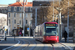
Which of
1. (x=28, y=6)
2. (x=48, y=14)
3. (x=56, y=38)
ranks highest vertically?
(x=28, y=6)

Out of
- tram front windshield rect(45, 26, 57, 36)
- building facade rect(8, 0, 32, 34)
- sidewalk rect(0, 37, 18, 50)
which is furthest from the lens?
building facade rect(8, 0, 32, 34)

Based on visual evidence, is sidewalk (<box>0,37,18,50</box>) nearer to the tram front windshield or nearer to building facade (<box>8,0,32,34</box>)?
the tram front windshield

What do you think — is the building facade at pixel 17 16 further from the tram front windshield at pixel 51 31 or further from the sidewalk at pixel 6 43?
the tram front windshield at pixel 51 31

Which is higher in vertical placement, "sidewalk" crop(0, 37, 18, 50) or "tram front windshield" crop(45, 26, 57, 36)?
"tram front windshield" crop(45, 26, 57, 36)

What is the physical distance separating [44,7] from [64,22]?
10.2 metres

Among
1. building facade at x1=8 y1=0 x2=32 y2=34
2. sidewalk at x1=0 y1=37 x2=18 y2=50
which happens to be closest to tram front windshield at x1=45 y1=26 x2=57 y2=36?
sidewalk at x1=0 y1=37 x2=18 y2=50

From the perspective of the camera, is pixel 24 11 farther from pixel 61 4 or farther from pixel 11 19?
pixel 61 4

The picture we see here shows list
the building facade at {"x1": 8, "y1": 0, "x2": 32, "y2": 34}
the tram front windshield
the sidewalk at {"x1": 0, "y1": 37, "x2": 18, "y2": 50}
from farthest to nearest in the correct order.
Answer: the building facade at {"x1": 8, "y1": 0, "x2": 32, "y2": 34}, the tram front windshield, the sidewalk at {"x1": 0, "y1": 37, "x2": 18, "y2": 50}

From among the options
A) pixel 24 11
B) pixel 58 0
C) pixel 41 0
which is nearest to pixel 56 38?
pixel 58 0

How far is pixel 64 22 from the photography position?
2717 inches

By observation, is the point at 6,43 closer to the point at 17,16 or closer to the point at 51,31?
the point at 51,31

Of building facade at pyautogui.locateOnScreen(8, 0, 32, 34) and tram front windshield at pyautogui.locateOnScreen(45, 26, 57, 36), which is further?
building facade at pyautogui.locateOnScreen(8, 0, 32, 34)

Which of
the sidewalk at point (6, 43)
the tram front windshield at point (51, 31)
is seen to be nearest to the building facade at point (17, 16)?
the sidewalk at point (6, 43)

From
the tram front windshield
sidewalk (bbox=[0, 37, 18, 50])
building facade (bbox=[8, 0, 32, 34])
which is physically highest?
building facade (bbox=[8, 0, 32, 34])
